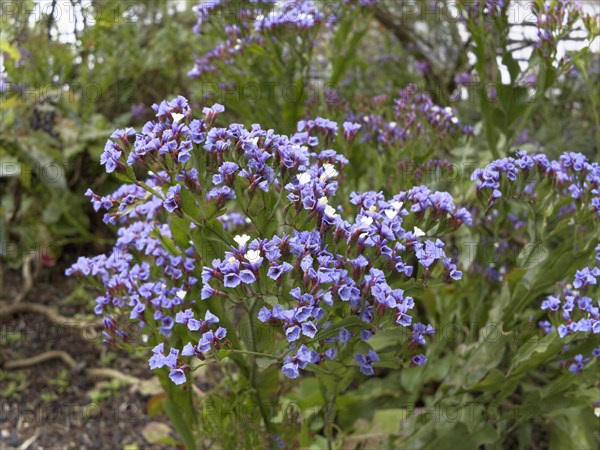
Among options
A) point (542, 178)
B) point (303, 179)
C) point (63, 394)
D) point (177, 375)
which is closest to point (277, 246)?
point (303, 179)

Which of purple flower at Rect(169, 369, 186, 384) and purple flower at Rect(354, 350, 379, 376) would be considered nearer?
purple flower at Rect(169, 369, 186, 384)

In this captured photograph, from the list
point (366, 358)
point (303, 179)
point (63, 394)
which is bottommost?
point (366, 358)

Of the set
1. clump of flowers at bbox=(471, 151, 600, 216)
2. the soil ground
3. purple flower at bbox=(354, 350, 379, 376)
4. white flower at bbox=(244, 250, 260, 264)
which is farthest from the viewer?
the soil ground

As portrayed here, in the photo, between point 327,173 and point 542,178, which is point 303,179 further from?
point 542,178

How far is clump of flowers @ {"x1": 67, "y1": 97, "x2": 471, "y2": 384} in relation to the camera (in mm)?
1641

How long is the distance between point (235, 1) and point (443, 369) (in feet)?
5.94

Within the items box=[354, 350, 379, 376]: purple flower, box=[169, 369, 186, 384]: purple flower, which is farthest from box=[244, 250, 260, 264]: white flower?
box=[354, 350, 379, 376]: purple flower

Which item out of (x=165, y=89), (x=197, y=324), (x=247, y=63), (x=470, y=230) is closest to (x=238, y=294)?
(x=197, y=324)

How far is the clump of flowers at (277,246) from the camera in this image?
164cm

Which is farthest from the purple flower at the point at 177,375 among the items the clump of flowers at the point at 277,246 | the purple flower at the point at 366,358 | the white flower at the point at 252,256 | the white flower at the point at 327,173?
the white flower at the point at 327,173

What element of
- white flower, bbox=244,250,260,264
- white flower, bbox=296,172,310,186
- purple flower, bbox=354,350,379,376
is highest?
white flower, bbox=296,172,310,186

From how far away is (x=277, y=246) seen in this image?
5.49 ft

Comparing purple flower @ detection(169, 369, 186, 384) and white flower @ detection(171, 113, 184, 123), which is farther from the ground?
white flower @ detection(171, 113, 184, 123)

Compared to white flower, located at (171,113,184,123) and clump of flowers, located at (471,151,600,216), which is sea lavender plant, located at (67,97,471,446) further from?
clump of flowers, located at (471,151,600,216)
